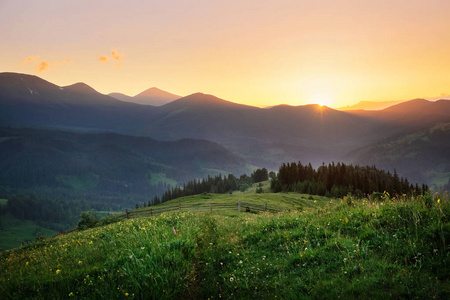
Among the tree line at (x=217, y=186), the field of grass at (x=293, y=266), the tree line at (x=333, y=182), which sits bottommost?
the tree line at (x=217, y=186)

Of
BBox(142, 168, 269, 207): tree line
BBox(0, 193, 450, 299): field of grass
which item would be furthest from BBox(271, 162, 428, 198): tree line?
BBox(0, 193, 450, 299): field of grass

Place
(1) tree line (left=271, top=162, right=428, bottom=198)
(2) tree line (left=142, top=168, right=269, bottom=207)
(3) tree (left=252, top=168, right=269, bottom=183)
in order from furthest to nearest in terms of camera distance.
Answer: (3) tree (left=252, top=168, right=269, bottom=183) → (2) tree line (left=142, top=168, right=269, bottom=207) → (1) tree line (left=271, top=162, right=428, bottom=198)

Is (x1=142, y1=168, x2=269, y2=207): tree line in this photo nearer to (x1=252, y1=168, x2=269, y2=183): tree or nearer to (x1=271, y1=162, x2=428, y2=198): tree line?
(x1=252, y1=168, x2=269, y2=183): tree

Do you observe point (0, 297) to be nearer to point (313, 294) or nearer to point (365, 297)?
point (313, 294)

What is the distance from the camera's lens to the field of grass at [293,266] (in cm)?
652

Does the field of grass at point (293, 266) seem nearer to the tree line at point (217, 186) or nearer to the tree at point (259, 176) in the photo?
the tree line at point (217, 186)

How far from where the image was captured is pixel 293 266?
26.5ft

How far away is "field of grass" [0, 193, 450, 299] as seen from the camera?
6.52 metres

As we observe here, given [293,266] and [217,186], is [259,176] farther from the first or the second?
[293,266]

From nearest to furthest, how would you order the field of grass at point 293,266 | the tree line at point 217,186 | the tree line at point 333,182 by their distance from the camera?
the field of grass at point 293,266, the tree line at point 333,182, the tree line at point 217,186

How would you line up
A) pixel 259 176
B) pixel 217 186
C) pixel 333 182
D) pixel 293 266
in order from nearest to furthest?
pixel 293 266 → pixel 333 182 → pixel 217 186 → pixel 259 176

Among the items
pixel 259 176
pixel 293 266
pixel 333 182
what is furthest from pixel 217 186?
pixel 293 266

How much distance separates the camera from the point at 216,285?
7801mm

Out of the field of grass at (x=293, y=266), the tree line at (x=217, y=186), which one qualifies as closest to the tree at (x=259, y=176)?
the tree line at (x=217, y=186)
